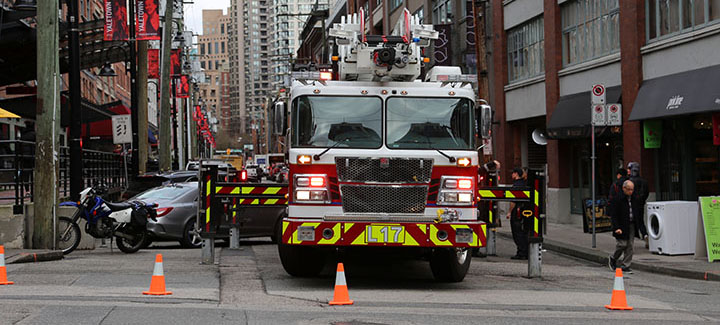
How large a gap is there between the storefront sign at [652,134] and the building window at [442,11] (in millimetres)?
16838

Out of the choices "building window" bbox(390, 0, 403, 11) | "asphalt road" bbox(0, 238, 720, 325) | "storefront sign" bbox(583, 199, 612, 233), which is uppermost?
"building window" bbox(390, 0, 403, 11)

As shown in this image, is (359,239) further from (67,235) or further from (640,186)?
(640,186)

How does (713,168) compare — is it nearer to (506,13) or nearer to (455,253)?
(455,253)

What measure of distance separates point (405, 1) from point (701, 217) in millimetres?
31677

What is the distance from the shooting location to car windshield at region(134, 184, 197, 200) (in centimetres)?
1927

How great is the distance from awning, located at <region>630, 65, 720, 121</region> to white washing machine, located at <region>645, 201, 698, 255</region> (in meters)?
2.15

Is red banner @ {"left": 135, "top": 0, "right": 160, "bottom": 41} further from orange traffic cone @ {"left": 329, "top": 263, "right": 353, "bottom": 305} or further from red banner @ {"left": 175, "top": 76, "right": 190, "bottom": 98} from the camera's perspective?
red banner @ {"left": 175, "top": 76, "right": 190, "bottom": 98}

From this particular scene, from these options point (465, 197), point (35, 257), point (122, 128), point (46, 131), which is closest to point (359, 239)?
point (465, 197)

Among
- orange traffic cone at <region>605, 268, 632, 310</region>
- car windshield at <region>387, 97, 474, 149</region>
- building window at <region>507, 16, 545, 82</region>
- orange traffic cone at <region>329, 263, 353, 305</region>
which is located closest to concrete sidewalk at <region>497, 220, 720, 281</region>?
orange traffic cone at <region>605, 268, 632, 310</region>

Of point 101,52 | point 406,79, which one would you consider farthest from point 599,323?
point 101,52

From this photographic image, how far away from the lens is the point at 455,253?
1293 centimetres

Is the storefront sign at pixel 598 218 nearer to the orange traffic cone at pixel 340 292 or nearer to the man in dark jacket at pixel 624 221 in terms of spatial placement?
the man in dark jacket at pixel 624 221

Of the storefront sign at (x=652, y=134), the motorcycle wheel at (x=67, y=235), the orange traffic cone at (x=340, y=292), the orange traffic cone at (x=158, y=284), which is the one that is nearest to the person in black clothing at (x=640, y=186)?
the storefront sign at (x=652, y=134)

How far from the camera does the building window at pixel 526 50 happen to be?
29688 millimetres
